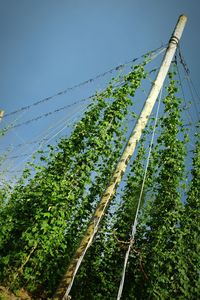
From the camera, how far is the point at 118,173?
18.1ft

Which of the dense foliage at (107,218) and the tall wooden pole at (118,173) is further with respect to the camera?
the dense foliage at (107,218)

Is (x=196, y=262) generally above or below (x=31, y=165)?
below

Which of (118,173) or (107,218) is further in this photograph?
(107,218)

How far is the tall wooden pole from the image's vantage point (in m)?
4.56

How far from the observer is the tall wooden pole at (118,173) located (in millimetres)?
4562

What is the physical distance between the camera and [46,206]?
866cm

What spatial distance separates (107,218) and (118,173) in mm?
7135

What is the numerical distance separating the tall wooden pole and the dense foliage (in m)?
3.24

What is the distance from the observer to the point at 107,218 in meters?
12.3

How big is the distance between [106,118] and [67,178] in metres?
2.65

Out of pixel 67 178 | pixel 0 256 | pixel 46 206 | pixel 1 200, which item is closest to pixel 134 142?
pixel 46 206

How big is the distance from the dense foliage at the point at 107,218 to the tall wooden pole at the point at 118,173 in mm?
3241

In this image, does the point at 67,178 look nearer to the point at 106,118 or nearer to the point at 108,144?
the point at 108,144

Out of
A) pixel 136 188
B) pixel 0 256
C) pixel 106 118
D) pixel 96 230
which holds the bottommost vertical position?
pixel 0 256
